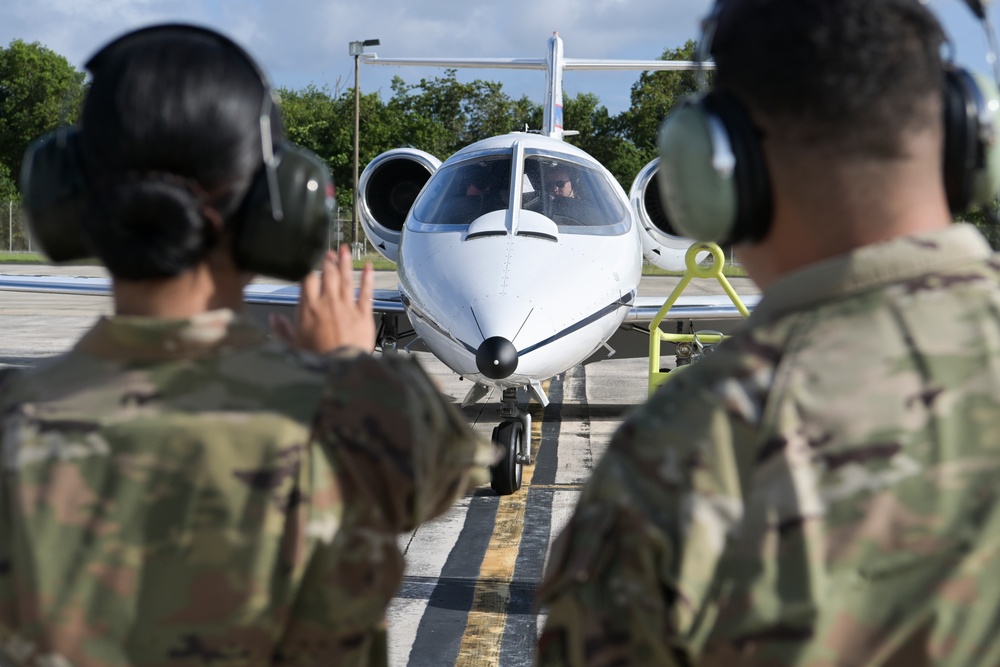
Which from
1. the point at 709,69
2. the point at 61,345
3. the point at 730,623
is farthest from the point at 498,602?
the point at 61,345

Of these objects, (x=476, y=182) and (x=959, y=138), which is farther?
(x=476, y=182)

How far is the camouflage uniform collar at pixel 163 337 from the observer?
158 centimetres

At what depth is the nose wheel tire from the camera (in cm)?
780

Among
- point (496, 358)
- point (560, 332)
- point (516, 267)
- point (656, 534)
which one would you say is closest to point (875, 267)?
point (656, 534)

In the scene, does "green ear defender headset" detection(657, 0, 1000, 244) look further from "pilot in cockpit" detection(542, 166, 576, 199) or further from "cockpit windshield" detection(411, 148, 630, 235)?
"pilot in cockpit" detection(542, 166, 576, 199)

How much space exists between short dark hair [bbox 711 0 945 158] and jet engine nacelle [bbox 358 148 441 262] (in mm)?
10898

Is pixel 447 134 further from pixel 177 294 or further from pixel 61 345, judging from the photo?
pixel 177 294

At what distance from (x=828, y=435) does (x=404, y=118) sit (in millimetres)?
55583

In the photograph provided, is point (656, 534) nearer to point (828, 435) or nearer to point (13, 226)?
point (828, 435)

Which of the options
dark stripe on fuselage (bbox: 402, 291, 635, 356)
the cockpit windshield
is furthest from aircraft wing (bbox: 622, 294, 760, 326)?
dark stripe on fuselage (bbox: 402, 291, 635, 356)

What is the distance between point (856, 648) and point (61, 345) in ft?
60.1

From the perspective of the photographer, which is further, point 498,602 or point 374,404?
point 498,602

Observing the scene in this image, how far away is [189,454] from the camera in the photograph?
1514 millimetres

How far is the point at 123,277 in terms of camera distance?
1.58 m
